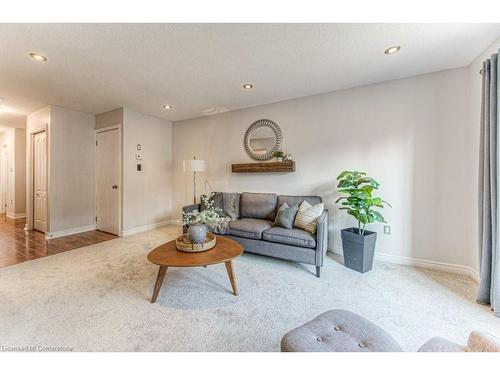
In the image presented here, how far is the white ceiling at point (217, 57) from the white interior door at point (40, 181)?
2.98 ft

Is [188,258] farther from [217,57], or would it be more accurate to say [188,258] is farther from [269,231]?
[217,57]

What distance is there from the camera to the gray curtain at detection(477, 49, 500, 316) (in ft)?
5.86

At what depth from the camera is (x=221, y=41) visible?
2016mm

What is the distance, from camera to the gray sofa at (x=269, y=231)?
2457mm

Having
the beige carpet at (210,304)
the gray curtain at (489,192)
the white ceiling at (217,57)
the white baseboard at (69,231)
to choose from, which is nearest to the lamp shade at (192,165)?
the white ceiling at (217,57)

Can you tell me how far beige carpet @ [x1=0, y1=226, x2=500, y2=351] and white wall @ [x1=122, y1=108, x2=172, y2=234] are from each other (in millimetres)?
1516

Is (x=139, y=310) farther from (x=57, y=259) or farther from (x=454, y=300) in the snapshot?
(x=454, y=300)

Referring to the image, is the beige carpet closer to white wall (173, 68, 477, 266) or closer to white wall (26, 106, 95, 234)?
white wall (173, 68, 477, 266)

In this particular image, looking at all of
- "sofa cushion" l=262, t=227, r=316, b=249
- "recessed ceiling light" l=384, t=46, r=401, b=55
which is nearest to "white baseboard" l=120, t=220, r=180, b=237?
"sofa cushion" l=262, t=227, r=316, b=249

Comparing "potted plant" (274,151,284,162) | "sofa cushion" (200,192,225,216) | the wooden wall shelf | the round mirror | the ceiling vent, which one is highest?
the ceiling vent

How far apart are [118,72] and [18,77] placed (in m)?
1.39

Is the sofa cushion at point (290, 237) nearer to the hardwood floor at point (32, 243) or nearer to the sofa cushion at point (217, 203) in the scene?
the sofa cushion at point (217, 203)

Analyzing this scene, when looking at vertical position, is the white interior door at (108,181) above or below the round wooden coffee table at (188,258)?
above

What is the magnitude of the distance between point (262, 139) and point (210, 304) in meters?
2.75
